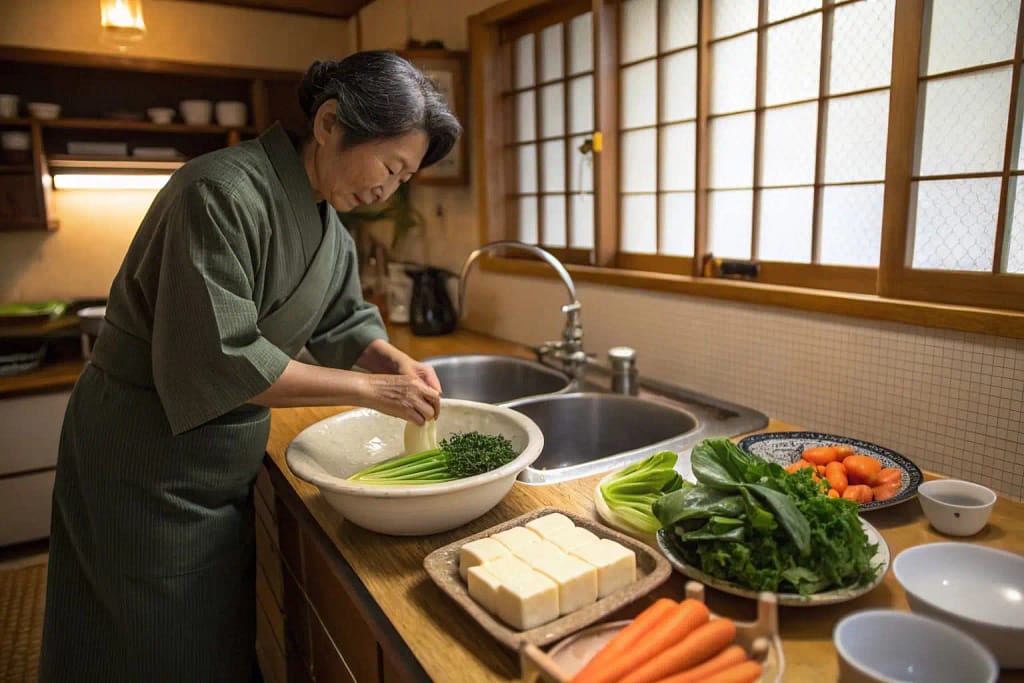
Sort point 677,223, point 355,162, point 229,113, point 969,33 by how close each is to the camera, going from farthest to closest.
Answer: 1. point 229,113
2. point 677,223
3. point 969,33
4. point 355,162

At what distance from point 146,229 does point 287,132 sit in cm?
31

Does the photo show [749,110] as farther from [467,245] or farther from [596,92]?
[467,245]

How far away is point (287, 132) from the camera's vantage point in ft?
4.41

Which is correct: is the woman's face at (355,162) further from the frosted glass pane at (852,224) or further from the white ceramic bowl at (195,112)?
the white ceramic bowl at (195,112)

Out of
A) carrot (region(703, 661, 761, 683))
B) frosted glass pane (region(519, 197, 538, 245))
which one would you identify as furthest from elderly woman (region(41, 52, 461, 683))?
frosted glass pane (region(519, 197, 538, 245))

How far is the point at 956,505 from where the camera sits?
1.04 m

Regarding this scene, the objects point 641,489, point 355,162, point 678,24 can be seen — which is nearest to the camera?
point 641,489

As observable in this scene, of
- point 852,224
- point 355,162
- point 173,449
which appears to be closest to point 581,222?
point 852,224

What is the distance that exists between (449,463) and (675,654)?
0.53 m

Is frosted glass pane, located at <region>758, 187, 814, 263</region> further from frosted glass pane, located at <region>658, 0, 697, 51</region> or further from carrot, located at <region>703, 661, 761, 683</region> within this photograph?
carrot, located at <region>703, 661, 761, 683</region>

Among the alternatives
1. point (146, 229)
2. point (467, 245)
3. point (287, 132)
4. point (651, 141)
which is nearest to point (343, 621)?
point (146, 229)

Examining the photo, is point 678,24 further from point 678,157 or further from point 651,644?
point 651,644

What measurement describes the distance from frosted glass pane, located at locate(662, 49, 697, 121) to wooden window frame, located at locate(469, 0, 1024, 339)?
58mm

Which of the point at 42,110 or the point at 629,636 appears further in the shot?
the point at 42,110
